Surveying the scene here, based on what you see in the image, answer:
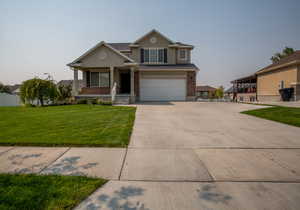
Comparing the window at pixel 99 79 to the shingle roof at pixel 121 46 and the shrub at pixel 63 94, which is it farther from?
the shingle roof at pixel 121 46

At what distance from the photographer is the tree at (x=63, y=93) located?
14.8 m

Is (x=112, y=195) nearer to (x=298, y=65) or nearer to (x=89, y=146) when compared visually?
(x=89, y=146)

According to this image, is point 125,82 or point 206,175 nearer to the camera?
point 206,175

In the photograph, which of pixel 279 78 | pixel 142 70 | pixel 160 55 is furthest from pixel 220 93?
pixel 142 70

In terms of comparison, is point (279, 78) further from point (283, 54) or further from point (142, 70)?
point (283, 54)

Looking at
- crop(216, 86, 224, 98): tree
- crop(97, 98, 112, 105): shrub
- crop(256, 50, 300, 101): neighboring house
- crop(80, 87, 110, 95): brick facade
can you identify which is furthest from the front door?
crop(216, 86, 224, 98): tree

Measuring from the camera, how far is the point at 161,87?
1775cm

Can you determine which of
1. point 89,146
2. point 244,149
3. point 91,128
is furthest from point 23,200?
point 244,149

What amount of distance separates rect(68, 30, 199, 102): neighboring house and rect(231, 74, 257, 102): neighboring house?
14.4m

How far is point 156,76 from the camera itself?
17594mm

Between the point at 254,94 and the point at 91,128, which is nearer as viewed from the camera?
the point at 91,128

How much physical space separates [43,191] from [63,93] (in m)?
15.0

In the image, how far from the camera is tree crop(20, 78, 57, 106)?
1343cm

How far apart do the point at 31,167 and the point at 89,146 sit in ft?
4.13
